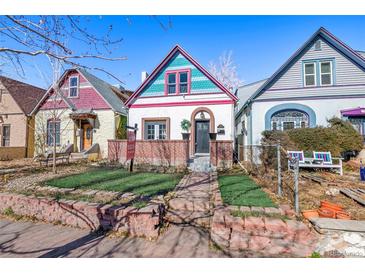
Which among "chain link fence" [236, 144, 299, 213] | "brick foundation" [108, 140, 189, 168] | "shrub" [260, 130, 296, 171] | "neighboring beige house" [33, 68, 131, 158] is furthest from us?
"neighboring beige house" [33, 68, 131, 158]

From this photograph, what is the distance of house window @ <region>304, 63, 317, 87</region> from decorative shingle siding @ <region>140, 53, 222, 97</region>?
545 cm

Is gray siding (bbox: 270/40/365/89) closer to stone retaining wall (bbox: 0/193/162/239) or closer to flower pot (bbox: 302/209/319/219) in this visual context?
flower pot (bbox: 302/209/319/219)

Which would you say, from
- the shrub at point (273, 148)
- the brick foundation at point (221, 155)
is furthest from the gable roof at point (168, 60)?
the brick foundation at point (221, 155)

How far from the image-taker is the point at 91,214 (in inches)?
158

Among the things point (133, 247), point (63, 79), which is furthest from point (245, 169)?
point (63, 79)

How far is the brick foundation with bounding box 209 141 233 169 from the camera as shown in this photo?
9.52 metres

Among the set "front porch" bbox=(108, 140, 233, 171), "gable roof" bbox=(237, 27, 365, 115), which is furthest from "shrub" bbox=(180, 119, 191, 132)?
"gable roof" bbox=(237, 27, 365, 115)

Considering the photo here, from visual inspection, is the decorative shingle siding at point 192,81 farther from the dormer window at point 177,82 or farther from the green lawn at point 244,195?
the green lawn at point 244,195

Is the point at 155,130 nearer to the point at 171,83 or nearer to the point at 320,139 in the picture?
the point at 171,83

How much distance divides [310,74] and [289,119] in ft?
10.1

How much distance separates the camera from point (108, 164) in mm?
10594

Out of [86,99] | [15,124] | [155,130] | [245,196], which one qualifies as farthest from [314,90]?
[15,124]

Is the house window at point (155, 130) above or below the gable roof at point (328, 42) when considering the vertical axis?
below

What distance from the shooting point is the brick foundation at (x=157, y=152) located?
9627mm
